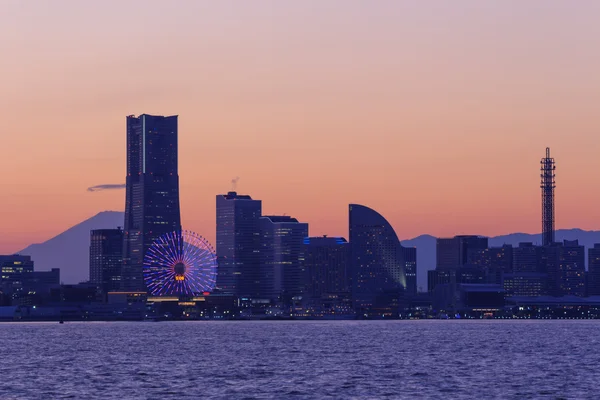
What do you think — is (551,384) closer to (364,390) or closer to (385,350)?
(364,390)

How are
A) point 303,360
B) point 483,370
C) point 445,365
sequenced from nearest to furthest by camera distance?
point 483,370
point 445,365
point 303,360

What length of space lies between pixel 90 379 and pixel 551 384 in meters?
48.2

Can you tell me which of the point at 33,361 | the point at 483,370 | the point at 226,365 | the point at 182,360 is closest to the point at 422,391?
the point at 483,370

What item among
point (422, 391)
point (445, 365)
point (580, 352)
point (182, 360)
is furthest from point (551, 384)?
Answer: point (580, 352)

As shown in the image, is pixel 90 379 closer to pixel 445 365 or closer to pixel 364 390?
pixel 364 390

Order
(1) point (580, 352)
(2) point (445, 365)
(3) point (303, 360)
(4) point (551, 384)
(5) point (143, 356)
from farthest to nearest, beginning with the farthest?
(1) point (580, 352) < (5) point (143, 356) < (3) point (303, 360) < (2) point (445, 365) < (4) point (551, 384)

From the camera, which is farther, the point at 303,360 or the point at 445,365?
the point at 303,360

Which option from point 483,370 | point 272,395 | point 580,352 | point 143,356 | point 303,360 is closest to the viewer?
point 272,395

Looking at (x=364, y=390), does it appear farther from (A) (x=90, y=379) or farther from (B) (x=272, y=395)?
(A) (x=90, y=379)

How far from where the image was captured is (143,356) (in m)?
175

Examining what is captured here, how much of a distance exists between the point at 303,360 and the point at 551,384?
47.7m

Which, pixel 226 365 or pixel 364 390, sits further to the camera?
pixel 226 365

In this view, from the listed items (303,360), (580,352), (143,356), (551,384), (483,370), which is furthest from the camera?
(580,352)

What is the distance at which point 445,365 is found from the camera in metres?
150
